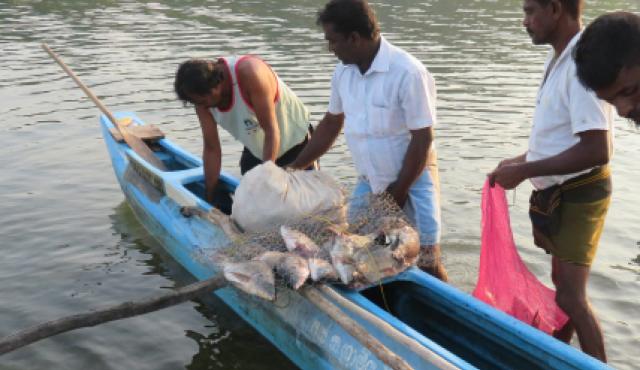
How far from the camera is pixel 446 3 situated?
2244 centimetres

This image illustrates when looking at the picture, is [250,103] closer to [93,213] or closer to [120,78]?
[93,213]

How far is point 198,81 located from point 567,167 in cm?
255

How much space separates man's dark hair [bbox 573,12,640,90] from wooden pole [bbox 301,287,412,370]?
137cm

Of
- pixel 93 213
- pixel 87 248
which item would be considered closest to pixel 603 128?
pixel 87 248

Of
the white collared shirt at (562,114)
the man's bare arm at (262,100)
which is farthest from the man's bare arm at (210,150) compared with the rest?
the white collared shirt at (562,114)

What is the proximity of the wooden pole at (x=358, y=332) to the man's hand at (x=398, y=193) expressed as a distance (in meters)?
0.83

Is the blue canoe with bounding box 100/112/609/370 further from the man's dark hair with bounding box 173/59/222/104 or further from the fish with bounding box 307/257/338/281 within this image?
the man's dark hair with bounding box 173/59/222/104

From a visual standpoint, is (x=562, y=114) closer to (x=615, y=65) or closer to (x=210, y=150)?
(x=615, y=65)

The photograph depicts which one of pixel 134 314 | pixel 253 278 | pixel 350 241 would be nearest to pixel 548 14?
pixel 350 241

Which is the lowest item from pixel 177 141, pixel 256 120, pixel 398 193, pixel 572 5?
pixel 177 141

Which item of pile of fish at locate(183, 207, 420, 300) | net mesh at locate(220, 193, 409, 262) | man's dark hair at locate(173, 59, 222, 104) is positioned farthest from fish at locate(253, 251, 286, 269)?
man's dark hair at locate(173, 59, 222, 104)

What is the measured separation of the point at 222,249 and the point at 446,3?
20.1 meters

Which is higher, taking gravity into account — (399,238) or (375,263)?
(399,238)

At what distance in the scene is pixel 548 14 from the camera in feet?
10.9
